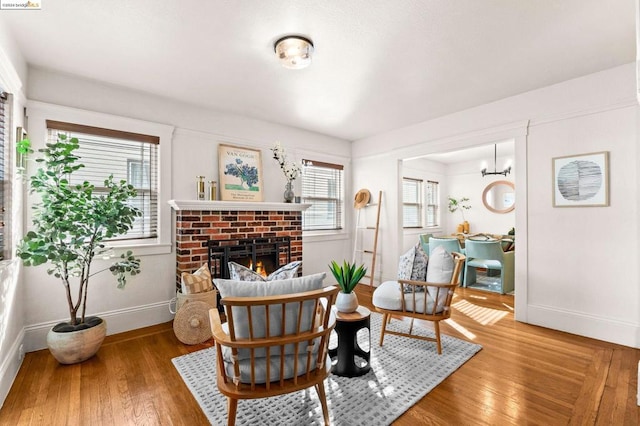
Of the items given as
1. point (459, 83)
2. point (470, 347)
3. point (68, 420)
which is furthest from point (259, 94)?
point (470, 347)

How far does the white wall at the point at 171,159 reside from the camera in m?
2.77

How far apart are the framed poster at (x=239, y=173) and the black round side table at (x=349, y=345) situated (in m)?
2.31

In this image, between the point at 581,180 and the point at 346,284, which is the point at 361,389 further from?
the point at 581,180

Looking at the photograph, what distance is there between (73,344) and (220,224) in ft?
5.65

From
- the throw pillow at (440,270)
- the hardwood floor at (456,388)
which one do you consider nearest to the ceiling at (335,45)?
the throw pillow at (440,270)

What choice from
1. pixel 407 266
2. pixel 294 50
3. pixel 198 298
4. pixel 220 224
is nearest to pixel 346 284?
pixel 407 266

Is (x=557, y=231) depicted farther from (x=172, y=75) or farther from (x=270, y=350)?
(x=172, y=75)

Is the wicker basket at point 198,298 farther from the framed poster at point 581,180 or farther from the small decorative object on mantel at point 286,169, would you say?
the framed poster at point 581,180

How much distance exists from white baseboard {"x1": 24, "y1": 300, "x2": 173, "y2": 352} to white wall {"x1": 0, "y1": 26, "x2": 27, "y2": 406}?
6.9 inches

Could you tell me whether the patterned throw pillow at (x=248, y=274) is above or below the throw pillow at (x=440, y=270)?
above

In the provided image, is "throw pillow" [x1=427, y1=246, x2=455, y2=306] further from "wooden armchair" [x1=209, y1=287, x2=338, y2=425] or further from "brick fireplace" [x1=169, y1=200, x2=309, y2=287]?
"brick fireplace" [x1=169, y1=200, x2=309, y2=287]

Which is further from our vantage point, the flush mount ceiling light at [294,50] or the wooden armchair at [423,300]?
the wooden armchair at [423,300]

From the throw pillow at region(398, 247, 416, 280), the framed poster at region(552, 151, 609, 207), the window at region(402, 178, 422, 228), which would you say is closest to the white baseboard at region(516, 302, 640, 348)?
the framed poster at region(552, 151, 609, 207)

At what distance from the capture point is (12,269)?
2.28m
